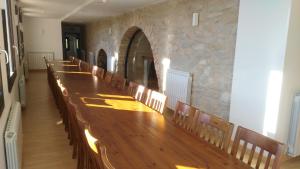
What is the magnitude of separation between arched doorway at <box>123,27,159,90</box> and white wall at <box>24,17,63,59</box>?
4.47 m

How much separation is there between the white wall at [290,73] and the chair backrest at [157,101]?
4.47 feet

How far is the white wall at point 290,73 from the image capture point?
Answer: 101 inches

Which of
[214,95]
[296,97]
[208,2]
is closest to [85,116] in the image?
[214,95]

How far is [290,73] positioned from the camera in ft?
8.84

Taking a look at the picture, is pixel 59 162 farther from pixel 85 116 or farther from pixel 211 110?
pixel 211 110

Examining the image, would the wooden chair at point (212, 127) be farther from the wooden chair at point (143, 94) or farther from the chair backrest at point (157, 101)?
the wooden chair at point (143, 94)

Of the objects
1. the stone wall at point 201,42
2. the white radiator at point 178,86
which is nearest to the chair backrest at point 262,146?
the stone wall at point 201,42

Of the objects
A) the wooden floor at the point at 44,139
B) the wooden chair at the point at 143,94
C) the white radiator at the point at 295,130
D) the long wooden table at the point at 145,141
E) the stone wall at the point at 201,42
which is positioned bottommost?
the wooden floor at the point at 44,139

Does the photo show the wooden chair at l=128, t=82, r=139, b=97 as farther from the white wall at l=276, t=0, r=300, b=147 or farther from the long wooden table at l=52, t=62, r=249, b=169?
the white wall at l=276, t=0, r=300, b=147

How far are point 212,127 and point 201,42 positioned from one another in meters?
2.16

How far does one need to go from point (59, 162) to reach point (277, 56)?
274 centimetres

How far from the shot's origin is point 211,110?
3.66 meters

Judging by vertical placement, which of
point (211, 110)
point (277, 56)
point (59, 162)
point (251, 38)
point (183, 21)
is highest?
point (183, 21)

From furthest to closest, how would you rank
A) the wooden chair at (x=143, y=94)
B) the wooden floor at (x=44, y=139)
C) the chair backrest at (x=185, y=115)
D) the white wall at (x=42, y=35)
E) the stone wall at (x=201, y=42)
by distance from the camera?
the white wall at (x=42, y=35)
the stone wall at (x=201, y=42)
the wooden chair at (x=143, y=94)
the wooden floor at (x=44, y=139)
the chair backrest at (x=185, y=115)
